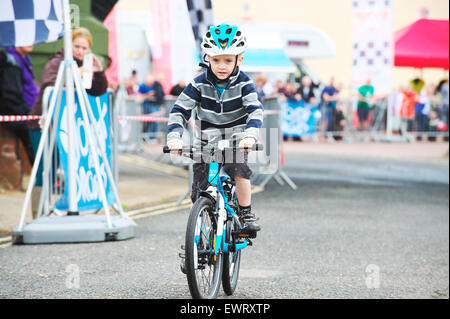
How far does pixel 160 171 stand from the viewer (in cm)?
1440

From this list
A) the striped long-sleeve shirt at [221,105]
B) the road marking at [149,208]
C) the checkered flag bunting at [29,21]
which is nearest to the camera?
the striped long-sleeve shirt at [221,105]

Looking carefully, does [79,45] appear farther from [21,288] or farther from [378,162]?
[378,162]

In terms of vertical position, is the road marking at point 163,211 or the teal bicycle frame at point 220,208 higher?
the teal bicycle frame at point 220,208

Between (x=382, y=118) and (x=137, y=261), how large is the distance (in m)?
20.4

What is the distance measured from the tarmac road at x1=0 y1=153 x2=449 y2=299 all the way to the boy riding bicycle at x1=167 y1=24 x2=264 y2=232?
1.94 metres

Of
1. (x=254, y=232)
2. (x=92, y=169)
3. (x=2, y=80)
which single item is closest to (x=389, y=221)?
(x=92, y=169)

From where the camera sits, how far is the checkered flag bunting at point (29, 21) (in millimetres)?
5906

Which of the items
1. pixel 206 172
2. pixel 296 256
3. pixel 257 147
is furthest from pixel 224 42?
pixel 296 256

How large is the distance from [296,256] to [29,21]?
3.24 meters

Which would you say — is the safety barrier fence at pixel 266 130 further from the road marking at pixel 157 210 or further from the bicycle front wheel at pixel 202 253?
the bicycle front wheel at pixel 202 253

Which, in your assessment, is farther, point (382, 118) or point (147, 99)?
point (382, 118)

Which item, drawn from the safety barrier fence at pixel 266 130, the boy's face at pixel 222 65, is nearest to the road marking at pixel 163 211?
the safety barrier fence at pixel 266 130

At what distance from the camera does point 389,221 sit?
374 inches

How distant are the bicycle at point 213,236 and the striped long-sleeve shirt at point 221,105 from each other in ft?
1.59
